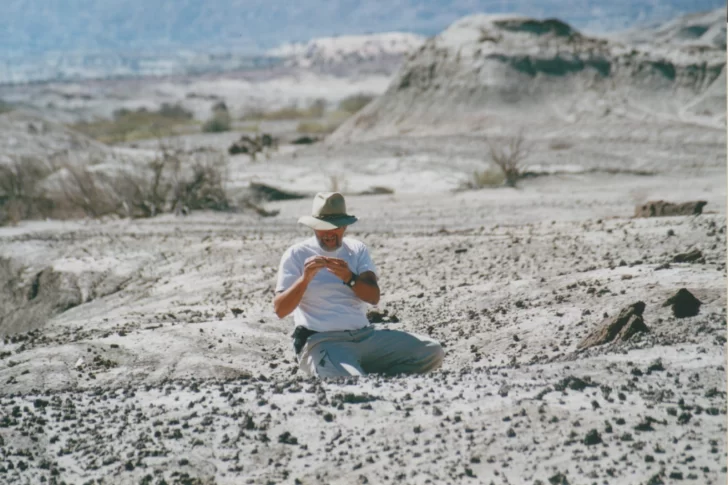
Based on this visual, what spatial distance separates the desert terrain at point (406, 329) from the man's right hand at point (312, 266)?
63cm

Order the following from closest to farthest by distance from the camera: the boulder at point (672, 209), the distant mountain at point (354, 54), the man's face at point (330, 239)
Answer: the man's face at point (330, 239) → the boulder at point (672, 209) → the distant mountain at point (354, 54)

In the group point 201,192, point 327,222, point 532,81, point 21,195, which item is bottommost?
point 21,195

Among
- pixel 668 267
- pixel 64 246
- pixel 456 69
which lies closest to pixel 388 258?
pixel 668 267

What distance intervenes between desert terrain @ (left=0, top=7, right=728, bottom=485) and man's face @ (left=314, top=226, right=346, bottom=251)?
0.82 m

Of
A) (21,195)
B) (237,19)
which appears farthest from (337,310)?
(237,19)

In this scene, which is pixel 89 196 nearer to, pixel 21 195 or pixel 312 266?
→ pixel 21 195

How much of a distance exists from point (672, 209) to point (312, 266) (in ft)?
24.3

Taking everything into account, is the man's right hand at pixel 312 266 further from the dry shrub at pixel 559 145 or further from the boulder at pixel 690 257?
the dry shrub at pixel 559 145

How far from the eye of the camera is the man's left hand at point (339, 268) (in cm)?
602

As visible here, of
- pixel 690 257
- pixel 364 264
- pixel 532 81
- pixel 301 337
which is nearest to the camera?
pixel 364 264

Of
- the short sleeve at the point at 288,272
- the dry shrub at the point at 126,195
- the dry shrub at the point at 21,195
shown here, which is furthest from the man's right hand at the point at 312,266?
the dry shrub at the point at 21,195

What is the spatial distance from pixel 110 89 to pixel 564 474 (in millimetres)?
88294

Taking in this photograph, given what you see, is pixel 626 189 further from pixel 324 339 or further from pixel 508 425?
pixel 508 425

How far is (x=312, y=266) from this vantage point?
5984 millimetres
